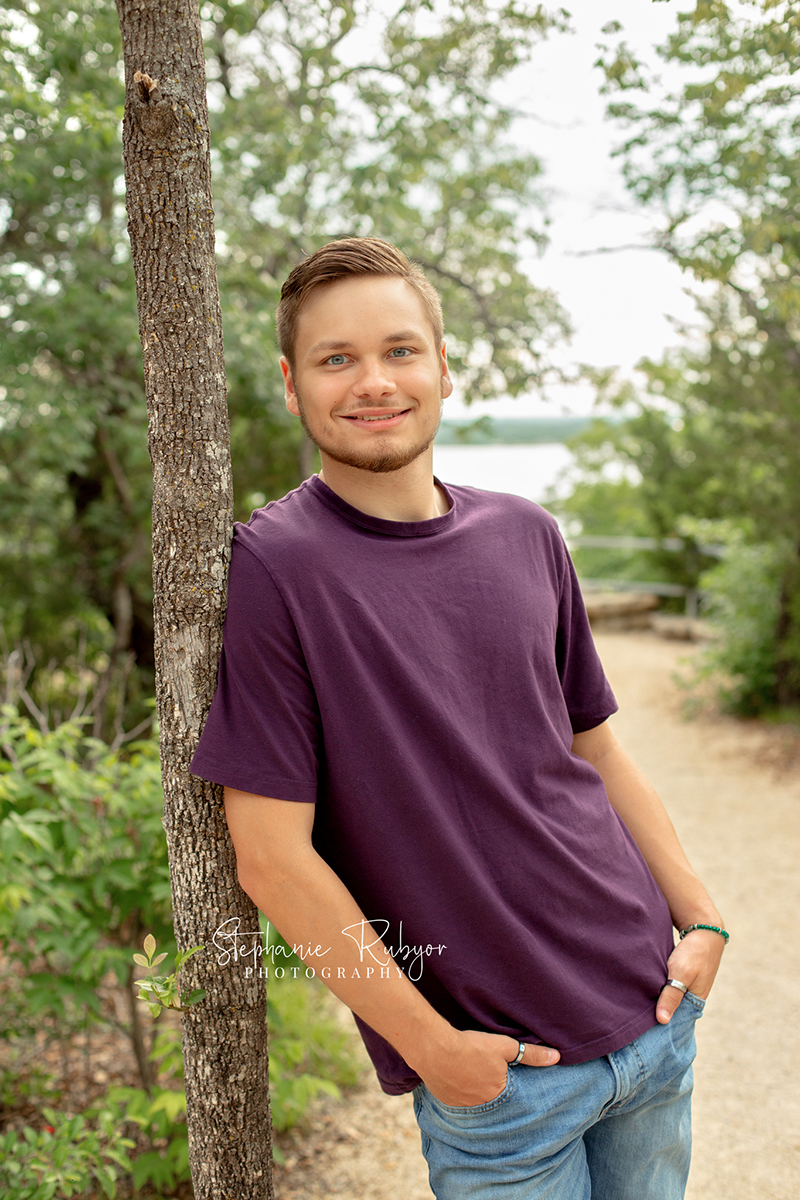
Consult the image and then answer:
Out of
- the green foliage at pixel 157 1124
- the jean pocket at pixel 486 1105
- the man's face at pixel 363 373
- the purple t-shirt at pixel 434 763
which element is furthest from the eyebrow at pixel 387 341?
the green foliage at pixel 157 1124

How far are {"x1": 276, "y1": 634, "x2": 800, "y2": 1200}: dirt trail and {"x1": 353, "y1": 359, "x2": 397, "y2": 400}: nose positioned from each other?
90.9 inches

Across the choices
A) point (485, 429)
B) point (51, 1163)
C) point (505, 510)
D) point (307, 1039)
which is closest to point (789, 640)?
point (485, 429)

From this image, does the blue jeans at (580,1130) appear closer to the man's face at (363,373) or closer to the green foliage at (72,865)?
the man's face at (363,373)

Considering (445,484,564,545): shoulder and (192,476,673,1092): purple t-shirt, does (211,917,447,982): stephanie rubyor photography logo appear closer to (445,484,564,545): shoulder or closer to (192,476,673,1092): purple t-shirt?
(192,476,673,1092): purple t-shirt

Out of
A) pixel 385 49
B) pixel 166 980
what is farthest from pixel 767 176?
pixel 166 980

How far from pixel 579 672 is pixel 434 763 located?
0.48 metres

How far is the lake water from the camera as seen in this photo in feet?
54.4

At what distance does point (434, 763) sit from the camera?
1307mm

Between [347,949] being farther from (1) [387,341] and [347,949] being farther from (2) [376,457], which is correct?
(1) [387,341]

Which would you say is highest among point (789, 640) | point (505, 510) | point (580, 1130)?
point (505, 510)

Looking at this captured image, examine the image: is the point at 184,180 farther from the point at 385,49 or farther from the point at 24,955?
the point at 385,49

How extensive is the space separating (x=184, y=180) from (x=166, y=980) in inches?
47.5

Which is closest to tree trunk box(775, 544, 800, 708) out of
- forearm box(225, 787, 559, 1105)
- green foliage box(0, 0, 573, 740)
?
green foliage box(0, 0, 573, 740)

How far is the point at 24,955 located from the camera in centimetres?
220
